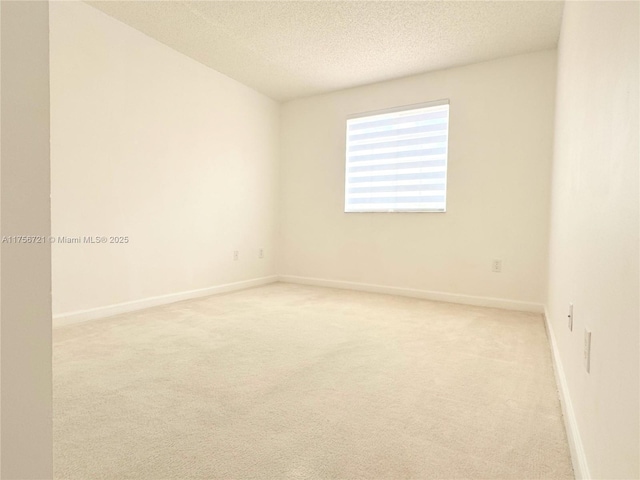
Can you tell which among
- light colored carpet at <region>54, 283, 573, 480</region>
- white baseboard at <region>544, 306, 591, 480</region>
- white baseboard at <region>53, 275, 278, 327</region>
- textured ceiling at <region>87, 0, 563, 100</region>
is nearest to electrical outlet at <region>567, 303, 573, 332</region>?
white baseboard at <region>544, 306, 591, 480</region>

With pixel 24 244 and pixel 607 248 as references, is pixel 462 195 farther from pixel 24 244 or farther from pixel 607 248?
pixel 24 244

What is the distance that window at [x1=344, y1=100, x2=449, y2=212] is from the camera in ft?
12.5

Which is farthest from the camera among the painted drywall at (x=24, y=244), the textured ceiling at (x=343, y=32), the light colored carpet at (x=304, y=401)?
the textured ceiling at (x=343, y=32)

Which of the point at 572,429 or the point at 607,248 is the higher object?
the point at 607,248

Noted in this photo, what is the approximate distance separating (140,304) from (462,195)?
320 centimetres

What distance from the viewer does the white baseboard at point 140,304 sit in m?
2.73

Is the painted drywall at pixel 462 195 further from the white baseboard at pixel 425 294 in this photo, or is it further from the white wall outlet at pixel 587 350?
the white wall outlet at pixel 587 350

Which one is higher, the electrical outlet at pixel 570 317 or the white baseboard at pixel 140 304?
A: the electrical outlet at pixel 570 317

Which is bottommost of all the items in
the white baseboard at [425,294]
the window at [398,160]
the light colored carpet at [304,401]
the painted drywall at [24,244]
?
the light colored carpet at [304,401]

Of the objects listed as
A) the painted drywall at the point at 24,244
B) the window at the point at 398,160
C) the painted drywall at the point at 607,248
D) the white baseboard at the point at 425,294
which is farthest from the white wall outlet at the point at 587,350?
the window at the point at 398,160

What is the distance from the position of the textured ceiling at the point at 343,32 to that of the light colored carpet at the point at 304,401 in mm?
2344

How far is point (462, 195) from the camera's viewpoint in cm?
368

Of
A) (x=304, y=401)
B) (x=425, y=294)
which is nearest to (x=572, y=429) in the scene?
(x=304, y=401)

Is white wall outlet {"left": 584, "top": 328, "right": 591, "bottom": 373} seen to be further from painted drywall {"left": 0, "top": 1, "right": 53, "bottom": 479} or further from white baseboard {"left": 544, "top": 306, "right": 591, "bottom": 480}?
painted drywall {"left": 0, "top": 1, "right": 53, "bottom": 479}
